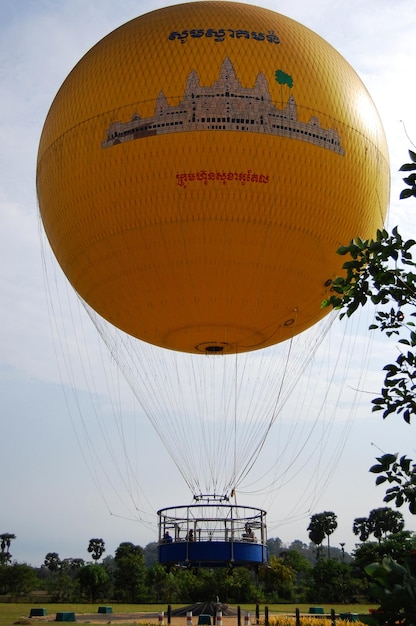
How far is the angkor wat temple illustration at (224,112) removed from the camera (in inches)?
654

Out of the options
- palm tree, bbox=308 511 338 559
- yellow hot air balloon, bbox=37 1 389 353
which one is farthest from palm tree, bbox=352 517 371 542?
yellow hot air balloon, bbox=37 1 389 353

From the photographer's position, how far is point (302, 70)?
17484mm

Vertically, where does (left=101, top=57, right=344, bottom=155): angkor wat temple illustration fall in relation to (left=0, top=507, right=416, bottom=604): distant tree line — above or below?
above

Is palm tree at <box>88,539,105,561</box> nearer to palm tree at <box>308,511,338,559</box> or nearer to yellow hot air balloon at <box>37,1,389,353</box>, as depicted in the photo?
palm tree at <box>308,511,338,559</box>

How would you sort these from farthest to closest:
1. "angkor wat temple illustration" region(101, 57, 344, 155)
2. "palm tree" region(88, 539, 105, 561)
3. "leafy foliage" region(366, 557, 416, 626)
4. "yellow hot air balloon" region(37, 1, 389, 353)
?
1. "palm tree" region(88, 539, 105, 561)
2. "yellow hot air balloon" region(37, 1, 389, 353)
3. "angkor wat temple illustration" region(101, 57, 344, 155)
4. "leafy foliage" region(366, 557, 416, 626)

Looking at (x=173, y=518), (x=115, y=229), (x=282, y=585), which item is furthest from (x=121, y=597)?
(x=115, y=229)

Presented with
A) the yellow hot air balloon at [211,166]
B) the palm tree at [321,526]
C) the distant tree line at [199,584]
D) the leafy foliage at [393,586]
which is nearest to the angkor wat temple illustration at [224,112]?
the yellow hot air balloon at [211,166]

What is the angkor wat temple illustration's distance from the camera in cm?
1661

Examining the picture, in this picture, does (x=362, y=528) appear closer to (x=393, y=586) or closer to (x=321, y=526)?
(x=321, y=526)

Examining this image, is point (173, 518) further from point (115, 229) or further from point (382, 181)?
point (382, 181)

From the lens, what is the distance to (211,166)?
1669cm

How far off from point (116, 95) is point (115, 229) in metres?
3.21

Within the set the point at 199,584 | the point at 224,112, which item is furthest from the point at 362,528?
the point at 224,112

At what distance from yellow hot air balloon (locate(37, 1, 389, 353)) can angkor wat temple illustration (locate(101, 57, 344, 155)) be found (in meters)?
0.03
